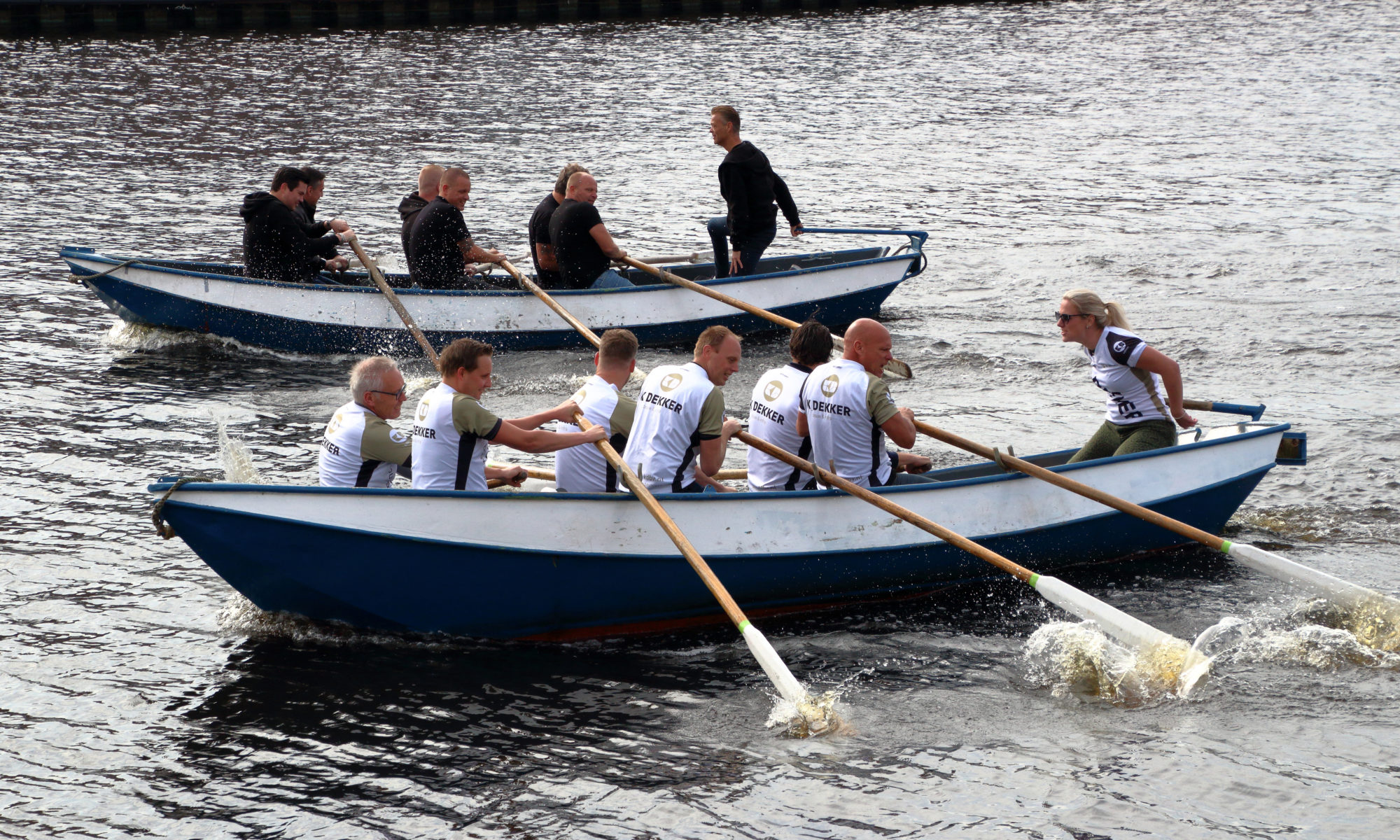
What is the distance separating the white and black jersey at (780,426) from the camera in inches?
410

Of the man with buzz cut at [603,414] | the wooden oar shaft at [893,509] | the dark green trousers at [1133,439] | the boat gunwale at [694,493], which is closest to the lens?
the boat gunwale at [694,493]

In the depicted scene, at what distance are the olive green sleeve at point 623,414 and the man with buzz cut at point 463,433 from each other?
447 mm

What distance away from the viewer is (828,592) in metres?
10.5

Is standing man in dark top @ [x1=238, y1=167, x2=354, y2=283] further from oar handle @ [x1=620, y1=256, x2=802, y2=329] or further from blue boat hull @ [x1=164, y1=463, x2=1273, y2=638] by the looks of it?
blue boat hull @ [x1=164, y1=463, x2=1273, y2=638]

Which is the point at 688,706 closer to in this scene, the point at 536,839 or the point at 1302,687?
the point at 536,839

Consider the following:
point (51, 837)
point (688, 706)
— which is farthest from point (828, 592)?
point (51, 837)

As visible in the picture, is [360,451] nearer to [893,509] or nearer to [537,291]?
[893,509]

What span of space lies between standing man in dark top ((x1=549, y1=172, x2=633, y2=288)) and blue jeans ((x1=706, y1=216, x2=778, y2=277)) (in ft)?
4.71

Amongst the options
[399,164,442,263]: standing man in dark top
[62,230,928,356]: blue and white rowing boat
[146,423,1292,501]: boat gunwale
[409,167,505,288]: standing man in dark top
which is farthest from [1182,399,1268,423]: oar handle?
[399,164,442,263]: standing man in dark top

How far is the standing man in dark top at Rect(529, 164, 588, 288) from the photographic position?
54.5 ft

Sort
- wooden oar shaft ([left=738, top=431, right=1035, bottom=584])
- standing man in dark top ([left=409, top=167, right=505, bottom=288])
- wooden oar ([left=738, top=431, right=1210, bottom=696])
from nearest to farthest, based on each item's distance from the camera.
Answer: wooden oar ([left=738, top=431, right=1210, bottom=696])
wooden oar shaft ([left=738, top=431, right=1035, bottom=584])
standing man in dark top ([left=409, top=167, right=505, bottom=288])

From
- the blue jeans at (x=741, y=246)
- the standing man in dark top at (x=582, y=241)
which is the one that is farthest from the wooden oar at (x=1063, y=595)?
the blue jeans at (x=741, y=246)

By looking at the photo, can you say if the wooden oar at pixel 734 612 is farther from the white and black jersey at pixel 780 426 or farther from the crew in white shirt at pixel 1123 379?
the crew in white shirt at pixel 1123 379

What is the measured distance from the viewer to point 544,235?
1697 centimetres
